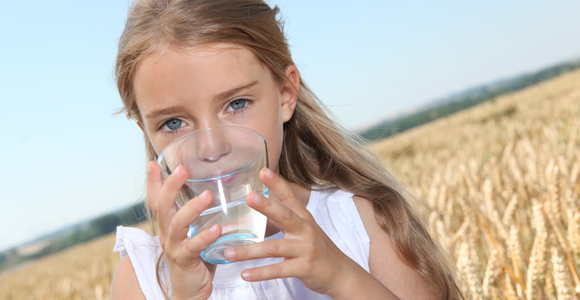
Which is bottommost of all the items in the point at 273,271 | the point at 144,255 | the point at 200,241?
the point at 144,255

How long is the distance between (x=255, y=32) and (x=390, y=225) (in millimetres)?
879

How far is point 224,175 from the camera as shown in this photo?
0.97m

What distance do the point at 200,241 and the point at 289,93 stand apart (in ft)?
3.42

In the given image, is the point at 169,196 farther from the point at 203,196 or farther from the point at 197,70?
the point at 197,70

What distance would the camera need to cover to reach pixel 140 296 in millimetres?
1810

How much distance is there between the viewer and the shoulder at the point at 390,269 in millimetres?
1632

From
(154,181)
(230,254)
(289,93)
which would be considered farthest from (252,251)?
(289,93)

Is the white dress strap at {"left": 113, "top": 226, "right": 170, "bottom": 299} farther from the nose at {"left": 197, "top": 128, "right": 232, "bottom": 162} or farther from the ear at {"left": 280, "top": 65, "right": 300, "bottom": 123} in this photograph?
the nose at {"left": 197, "top": 128, "right": 232, "bottom": 162}

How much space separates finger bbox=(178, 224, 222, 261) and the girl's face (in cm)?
47

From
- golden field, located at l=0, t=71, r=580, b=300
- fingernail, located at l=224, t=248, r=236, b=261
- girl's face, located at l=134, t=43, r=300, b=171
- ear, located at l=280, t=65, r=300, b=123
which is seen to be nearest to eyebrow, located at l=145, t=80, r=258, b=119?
girl's face, located at l=134, t=43, r=300, b=171

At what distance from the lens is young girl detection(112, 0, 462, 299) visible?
105 centimetres

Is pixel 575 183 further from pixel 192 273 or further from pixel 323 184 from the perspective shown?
pixel 192 273

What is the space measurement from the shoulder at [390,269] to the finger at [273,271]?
0.71 meters

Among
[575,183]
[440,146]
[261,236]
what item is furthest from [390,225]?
[440,146]
